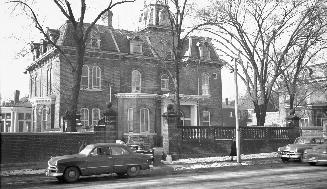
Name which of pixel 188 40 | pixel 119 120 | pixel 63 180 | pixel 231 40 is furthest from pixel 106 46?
pixel 63 180

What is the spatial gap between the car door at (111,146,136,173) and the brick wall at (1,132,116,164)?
5.03 metres

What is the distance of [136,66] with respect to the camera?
38.6m

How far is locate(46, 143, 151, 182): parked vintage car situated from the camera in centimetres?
1475

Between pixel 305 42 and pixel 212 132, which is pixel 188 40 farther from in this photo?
pixel 212 132

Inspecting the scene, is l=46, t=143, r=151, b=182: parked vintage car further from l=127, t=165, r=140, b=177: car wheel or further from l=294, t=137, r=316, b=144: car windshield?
l=294, t=137, r=316, b=144: car windshield

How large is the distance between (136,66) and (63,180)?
80.5ft

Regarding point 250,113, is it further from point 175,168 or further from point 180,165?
point 175,168

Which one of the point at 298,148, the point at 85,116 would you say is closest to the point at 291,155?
the point at 298,148

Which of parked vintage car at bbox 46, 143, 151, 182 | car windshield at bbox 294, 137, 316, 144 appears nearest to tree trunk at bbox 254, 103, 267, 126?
car windshield at bbox 294, 137, 316, 144

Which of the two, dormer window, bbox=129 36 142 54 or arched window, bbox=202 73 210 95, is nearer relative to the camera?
dormer window, bbox=129 36 142 54

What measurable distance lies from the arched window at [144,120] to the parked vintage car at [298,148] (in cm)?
1667

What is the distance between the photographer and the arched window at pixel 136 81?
3847 centimetres

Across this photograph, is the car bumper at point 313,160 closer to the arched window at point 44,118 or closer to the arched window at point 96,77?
the arched window at point 96,77

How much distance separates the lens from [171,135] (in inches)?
886
